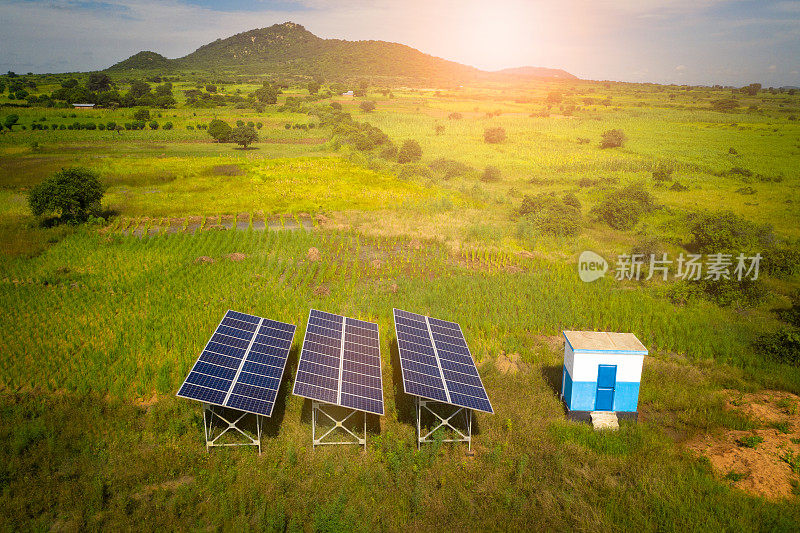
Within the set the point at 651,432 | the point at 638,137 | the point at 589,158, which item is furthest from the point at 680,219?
the point at 638,137

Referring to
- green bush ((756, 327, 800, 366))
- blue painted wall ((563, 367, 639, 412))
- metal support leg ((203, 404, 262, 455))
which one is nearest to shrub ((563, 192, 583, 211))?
green bush ((756, 327, 800, 366))

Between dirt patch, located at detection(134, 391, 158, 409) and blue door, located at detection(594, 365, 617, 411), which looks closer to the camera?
blue door, located at detection(594, 365, 617, 411)

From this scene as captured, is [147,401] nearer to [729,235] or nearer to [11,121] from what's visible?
[729,235]

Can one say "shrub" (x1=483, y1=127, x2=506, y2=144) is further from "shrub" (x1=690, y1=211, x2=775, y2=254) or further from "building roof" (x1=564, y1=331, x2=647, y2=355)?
"building roof" (x1=564, y1=331, x2=647, y2=355)

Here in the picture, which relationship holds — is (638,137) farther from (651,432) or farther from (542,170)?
(651,432)

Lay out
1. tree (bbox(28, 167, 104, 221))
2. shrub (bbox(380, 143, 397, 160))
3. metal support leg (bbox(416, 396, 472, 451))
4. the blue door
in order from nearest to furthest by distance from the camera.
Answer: metal support leg (bbox(416, 396, 472, 451))
the blue door
tree (bbox(28, 167, 104, 221))
shrub (bbox(380, 143, 397, 160))

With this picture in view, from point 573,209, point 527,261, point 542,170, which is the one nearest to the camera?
point 527,261
